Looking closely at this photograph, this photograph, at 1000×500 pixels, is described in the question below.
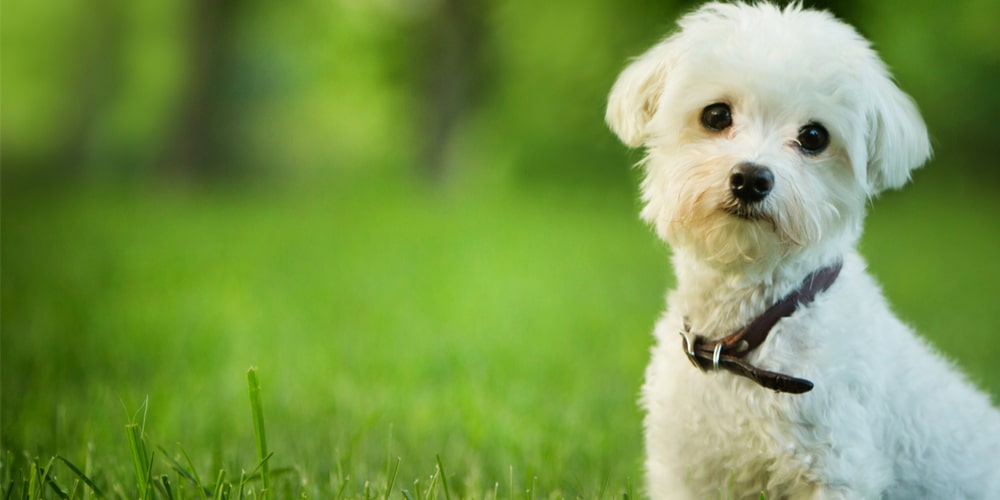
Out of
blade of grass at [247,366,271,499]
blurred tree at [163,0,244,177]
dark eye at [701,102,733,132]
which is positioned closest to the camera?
blade of grass at [247,366,271,499]

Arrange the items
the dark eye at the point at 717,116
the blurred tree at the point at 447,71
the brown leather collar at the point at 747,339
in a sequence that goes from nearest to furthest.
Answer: the brown leather collar at the point at 747,339, the dark eye at the point at 717,116, the blurred tree at the point at 447,71

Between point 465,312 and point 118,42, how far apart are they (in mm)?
17789


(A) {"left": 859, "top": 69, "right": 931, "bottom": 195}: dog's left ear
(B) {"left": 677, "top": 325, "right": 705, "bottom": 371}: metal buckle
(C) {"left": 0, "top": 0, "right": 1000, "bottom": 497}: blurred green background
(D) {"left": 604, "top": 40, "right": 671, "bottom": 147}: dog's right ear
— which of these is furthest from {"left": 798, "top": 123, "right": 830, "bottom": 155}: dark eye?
(C) {"left": 0, "top": 0, "right": 1000, "bottom": 497}: blurred green background

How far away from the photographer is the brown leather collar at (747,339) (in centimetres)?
276

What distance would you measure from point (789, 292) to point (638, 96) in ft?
2.51

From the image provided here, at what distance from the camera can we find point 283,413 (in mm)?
4762

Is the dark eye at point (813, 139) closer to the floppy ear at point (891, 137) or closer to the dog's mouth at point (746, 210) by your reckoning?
the floppy ear at point (891, 137)

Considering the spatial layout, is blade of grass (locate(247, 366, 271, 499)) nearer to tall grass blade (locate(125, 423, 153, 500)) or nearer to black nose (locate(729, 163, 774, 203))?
tall grass blade (locate(125, 423, 153, 500))

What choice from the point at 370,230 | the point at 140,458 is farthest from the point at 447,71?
the point at 140,458

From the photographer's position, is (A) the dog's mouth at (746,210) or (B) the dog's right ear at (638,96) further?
(B) the dog's right ear at (638,96)

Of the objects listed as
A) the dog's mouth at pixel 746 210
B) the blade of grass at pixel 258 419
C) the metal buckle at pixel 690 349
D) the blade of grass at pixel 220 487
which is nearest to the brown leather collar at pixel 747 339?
the metal buckle at pixel 690 349

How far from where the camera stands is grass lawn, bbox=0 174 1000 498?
3.85m

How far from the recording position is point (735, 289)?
2.87m

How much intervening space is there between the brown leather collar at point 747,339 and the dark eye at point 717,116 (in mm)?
489
